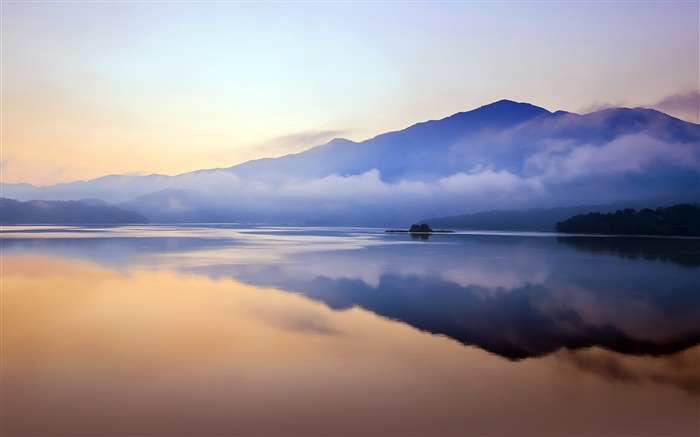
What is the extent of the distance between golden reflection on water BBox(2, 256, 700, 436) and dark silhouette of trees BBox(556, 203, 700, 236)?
11059 centimetres

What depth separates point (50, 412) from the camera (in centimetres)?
856

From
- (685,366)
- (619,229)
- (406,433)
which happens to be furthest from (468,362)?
(619,229)

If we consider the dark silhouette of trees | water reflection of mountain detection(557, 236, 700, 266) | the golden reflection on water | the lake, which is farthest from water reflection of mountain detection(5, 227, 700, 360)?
the dark silhouette of trees

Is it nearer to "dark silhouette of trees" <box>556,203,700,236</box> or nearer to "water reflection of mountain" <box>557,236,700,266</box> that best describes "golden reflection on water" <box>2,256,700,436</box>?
"water reflection of mountain" <box>557,236,700,266</box>

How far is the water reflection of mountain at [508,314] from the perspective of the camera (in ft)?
45.7

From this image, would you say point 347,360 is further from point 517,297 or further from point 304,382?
point 517,297

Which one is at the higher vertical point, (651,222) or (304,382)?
(651,222)

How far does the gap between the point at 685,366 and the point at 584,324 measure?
4.85 meters

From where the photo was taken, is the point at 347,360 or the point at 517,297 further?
the point at 517,297

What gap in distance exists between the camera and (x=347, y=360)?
1186 cm

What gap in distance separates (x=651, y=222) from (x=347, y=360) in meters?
121

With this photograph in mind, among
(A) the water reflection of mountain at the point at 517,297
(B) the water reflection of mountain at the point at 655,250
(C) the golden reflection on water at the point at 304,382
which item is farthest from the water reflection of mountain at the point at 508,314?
(B) the water reflection of mountain at the point at 655,250

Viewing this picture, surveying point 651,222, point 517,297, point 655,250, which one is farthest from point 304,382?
point 651,222

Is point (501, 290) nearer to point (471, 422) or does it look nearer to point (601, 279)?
point (601, 279)
